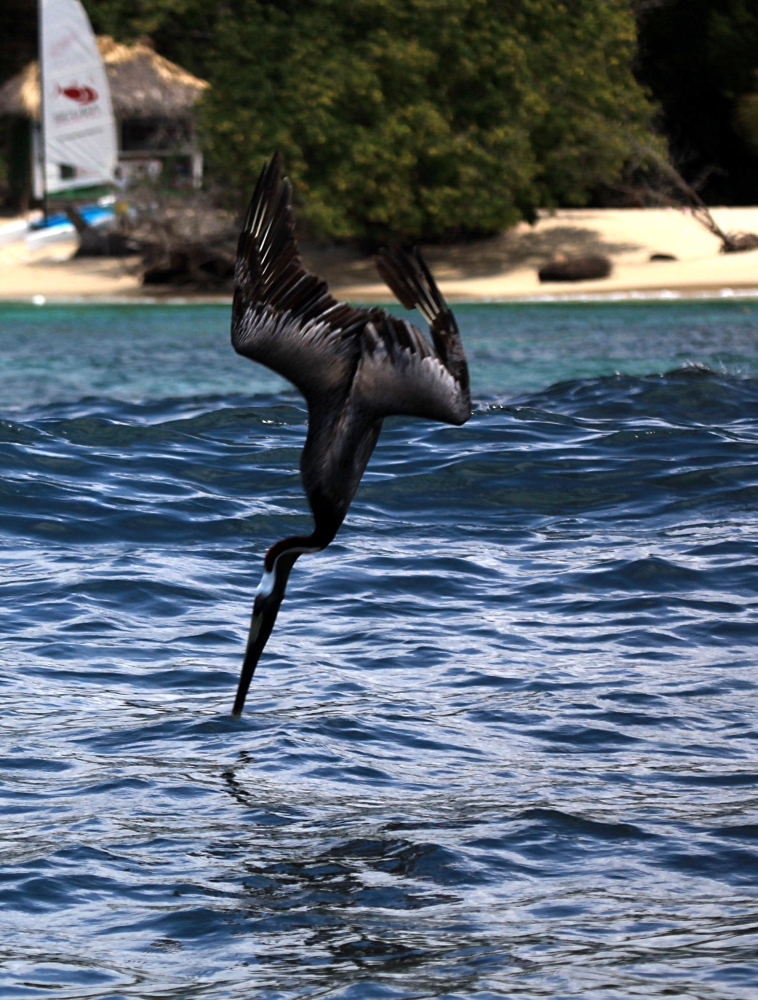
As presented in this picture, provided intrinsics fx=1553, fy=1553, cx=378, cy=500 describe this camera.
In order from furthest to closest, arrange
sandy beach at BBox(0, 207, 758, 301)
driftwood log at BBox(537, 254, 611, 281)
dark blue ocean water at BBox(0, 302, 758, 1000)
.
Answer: driftwood log at BBox(537, 254, 611, 281), sandy beach at BBox(0, 207, 758, 301), dark blue ocean water at BBox(0, 302, 758, 1000)

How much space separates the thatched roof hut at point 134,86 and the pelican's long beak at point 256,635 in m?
31.5

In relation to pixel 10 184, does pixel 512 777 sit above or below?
below

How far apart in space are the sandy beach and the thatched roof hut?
12.9ft

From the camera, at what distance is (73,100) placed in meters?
34.4

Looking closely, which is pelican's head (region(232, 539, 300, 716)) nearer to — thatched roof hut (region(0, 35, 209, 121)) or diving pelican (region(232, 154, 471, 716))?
diving pelican (region(232, 154, 471, 716))

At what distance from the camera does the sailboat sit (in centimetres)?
3356

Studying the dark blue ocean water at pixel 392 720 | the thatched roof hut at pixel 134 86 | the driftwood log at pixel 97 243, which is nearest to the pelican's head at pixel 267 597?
the dark blue ocean water at pixel 392 720

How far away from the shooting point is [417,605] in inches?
285

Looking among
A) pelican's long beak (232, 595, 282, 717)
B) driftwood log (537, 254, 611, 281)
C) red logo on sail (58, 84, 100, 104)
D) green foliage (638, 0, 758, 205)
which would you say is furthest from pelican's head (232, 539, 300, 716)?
red logo on sail (58, 84, 100, 104)

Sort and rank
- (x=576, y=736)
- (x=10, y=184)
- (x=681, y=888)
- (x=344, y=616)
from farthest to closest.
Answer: (x=10, y=184) < (x=344, y=616) < (x=576, y=736) < (x=681, y=888)

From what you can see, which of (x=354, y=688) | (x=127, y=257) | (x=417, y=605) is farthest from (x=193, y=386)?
(x=127, y=257)

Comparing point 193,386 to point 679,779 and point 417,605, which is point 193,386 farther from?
point 679,779

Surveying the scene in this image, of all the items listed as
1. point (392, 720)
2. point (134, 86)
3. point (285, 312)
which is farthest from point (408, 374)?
point (134, 86)

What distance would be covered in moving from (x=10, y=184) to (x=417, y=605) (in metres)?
35.1
